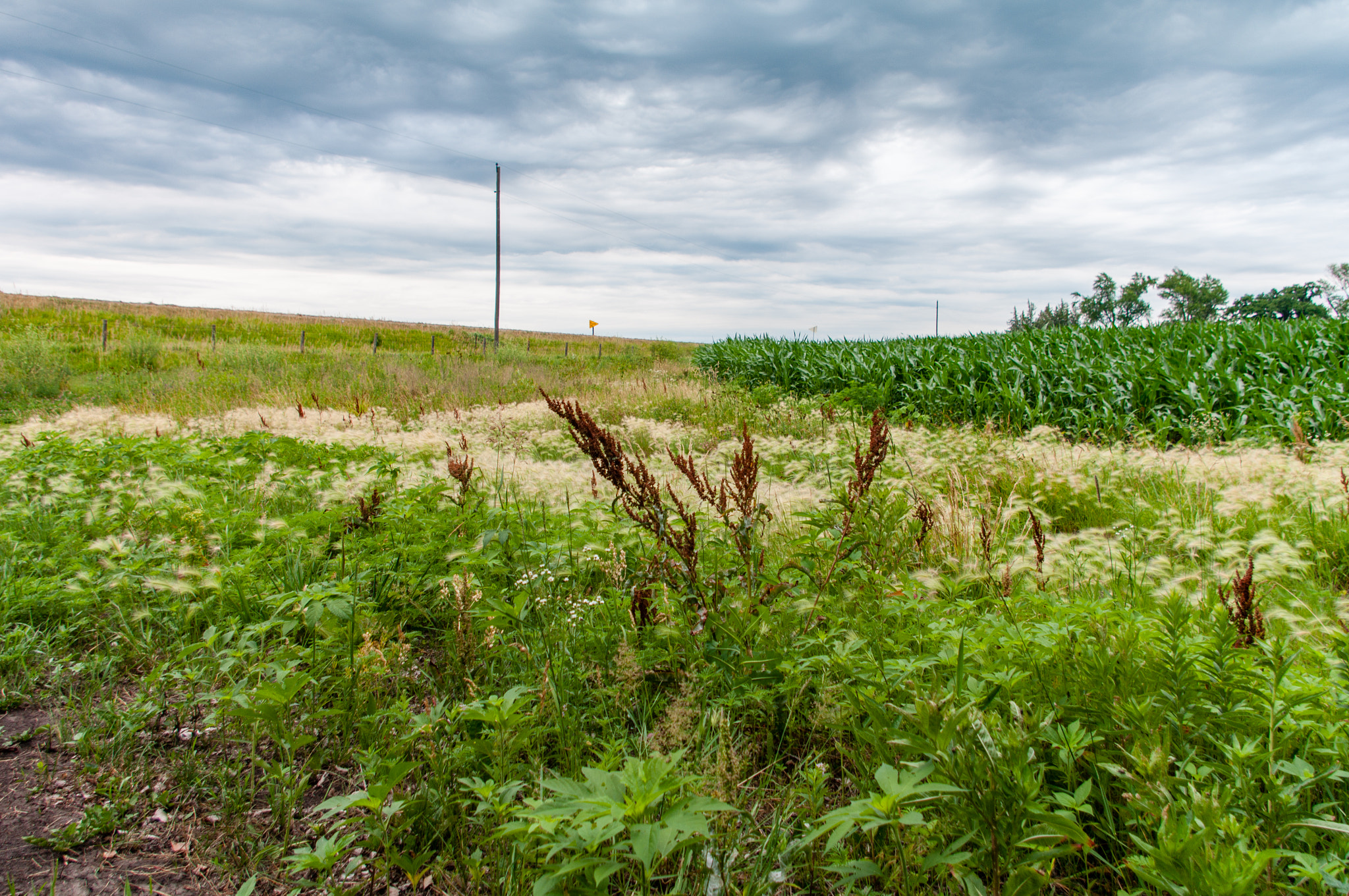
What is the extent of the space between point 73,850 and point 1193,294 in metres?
113

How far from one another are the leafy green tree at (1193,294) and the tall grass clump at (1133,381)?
298ft

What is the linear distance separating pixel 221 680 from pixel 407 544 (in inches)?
38.3

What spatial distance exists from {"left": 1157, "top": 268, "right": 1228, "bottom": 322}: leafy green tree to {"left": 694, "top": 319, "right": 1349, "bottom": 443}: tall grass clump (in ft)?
298

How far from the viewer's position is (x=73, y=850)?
194 cm

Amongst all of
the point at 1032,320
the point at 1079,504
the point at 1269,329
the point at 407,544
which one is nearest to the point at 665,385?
the point at 1079,504

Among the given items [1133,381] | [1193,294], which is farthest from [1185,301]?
[1133,381]

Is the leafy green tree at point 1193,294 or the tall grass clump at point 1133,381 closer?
the tall grass clump at point 1133,381

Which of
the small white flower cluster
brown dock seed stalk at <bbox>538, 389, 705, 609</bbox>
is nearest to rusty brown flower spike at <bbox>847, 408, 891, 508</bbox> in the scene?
brown dock seed stalk at <bbox>538, 389, 705, 609</bbox>

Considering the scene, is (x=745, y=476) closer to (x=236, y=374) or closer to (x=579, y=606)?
(x=579, y=606)

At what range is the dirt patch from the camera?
1.79 metres

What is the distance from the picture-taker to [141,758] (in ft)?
7.49

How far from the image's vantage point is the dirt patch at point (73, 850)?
1792mm

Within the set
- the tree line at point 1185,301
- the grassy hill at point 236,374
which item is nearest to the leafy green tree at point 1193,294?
the tree line at point 1185,301

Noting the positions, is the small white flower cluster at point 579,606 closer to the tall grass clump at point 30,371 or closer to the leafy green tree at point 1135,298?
the tall grass clump at point 30,371
